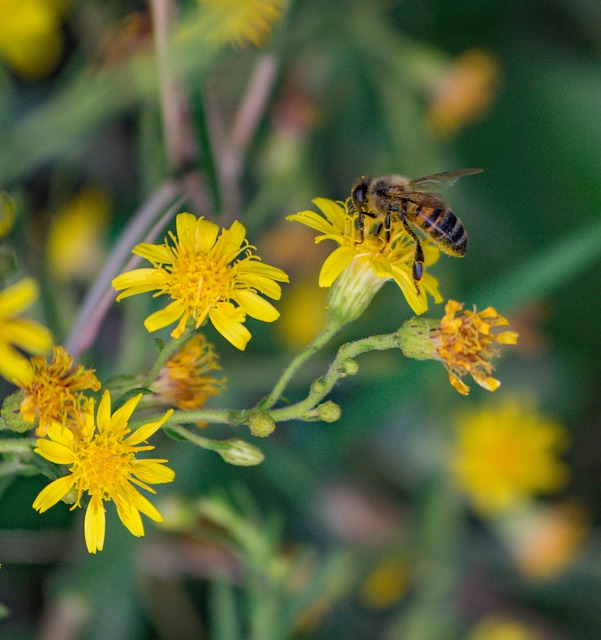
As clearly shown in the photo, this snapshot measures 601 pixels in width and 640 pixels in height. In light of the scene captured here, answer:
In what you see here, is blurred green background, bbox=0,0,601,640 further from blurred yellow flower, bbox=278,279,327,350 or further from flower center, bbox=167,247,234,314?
flower center, bbox=167,247,234,314

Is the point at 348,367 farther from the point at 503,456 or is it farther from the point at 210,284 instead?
the point at 503,456

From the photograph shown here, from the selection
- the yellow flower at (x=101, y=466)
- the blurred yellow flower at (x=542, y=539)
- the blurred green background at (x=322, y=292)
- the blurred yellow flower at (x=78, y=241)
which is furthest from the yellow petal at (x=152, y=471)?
the blurred yellow flower at (x=542, y=539)

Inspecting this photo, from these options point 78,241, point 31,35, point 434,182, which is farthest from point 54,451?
point 31,35

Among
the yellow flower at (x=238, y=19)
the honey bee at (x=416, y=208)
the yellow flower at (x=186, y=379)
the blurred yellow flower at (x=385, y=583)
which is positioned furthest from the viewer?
the blurred yellow flower at (x=385, y=583)

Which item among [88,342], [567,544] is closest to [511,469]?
[567,544]

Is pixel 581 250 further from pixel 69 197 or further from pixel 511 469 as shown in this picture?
pixel 69 197

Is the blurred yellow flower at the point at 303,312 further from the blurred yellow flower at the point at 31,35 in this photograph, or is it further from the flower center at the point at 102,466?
the flower center at the point at 102,466
